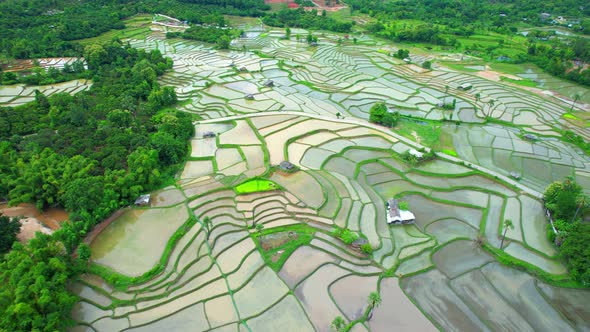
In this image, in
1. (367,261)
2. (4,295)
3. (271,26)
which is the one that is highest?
(271,26)

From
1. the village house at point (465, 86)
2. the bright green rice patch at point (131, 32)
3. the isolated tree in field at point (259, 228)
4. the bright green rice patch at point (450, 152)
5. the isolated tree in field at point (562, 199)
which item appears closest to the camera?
the isolated tree in field at point (259, 228)

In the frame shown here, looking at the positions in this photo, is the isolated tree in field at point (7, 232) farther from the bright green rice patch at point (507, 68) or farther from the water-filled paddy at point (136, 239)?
the bright green rice patch at point (507, 68)

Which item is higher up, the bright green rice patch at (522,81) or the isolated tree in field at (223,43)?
the isolated tree in field at (223,43)

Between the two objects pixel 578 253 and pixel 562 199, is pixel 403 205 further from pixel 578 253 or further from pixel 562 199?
pixel 562 199

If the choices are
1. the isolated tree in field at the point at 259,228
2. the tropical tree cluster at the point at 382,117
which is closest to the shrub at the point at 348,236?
the isolated tree in field at the point at 259,228

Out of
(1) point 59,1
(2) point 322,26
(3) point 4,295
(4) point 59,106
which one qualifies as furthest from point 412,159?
(1) point 59,1

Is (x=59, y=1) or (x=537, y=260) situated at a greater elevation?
(x=59, y=1)

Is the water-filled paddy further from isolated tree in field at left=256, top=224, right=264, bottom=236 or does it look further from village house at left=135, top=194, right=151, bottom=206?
isolated tree in field at left=256, top=224, right=264, bottom=236

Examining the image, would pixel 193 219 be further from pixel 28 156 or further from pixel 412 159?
pixel 412 159
